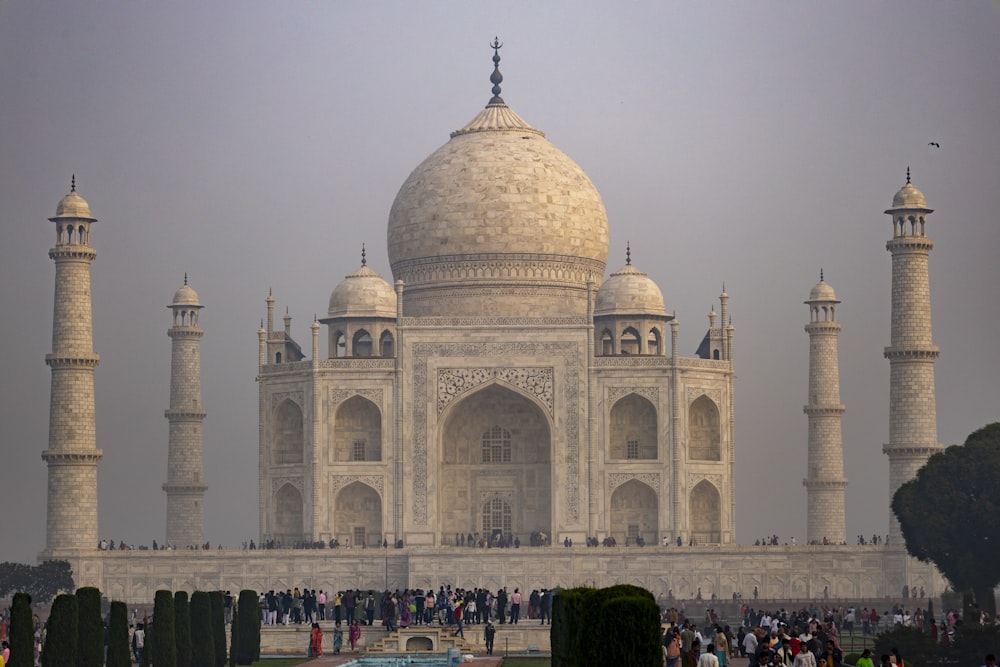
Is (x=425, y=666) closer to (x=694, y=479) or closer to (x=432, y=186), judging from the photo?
(x=694, y=479)

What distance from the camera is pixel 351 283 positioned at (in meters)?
45.6

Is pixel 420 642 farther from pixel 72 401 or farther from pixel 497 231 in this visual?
pixel 497 231

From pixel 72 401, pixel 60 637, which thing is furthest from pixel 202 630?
pixel 72 401

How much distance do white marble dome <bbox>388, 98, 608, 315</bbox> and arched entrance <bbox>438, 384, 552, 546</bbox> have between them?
2.18 meters

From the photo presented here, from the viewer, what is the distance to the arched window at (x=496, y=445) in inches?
1732

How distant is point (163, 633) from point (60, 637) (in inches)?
95.7

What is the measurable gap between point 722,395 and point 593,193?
569 cm

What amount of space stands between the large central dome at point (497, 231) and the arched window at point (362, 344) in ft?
3.51

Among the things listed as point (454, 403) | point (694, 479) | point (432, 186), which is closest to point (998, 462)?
point (694, 479)

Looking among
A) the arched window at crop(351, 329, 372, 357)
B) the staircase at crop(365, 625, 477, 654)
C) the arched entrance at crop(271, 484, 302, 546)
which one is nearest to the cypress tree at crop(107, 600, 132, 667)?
the staircase at crop(365, 625, 477, 654)

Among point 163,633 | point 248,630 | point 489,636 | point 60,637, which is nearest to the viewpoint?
point 60,637

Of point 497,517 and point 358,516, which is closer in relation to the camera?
point 358,516

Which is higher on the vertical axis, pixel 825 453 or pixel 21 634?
pixel 825 453

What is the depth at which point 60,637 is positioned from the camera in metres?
23.4
